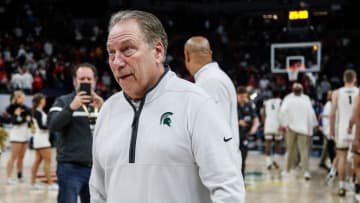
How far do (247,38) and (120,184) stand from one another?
26330 mm

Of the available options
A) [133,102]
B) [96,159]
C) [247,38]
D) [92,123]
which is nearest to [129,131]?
[133,102]

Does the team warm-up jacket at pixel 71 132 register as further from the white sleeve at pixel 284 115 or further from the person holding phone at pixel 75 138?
the white sleeve at pixel 284 115

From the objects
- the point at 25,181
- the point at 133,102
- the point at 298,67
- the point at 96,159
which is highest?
the point at 298,67

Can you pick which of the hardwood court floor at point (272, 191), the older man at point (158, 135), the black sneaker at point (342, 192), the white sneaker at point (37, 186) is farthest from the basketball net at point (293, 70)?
the older man at point (158, 135)

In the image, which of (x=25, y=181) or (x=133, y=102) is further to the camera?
(x=25, y=181)

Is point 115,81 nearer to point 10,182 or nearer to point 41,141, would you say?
point 10,182

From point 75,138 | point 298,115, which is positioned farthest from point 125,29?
point 298,115

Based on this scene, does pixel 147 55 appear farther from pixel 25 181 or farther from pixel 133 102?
pixel 25 181

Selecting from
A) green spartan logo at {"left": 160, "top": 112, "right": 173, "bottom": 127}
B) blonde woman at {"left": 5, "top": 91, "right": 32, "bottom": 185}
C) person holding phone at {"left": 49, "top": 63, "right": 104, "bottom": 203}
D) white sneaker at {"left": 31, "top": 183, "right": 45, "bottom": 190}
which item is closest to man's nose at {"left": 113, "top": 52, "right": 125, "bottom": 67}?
green spartan logo at {"left": 160, "top": 112, "right": 173, "bottom": 127}

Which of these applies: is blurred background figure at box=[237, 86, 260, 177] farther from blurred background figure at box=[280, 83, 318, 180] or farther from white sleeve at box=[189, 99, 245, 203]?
white sleeve at box=[189, 99, 245, 203]

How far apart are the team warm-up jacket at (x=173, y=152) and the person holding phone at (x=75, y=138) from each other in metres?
2.87

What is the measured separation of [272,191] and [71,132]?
18.8 ft

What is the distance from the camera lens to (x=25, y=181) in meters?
11.8

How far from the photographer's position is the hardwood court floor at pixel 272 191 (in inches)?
381
